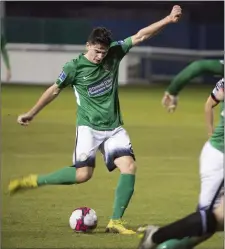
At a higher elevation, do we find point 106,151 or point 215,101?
point 215,101

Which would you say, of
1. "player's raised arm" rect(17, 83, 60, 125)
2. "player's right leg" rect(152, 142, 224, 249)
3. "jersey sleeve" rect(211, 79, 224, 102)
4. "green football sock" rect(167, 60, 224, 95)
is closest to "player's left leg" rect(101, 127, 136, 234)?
"player's raised arm" rect(17, 83, 60, 125)

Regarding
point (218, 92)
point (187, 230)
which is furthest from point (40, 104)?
point (187, 230)

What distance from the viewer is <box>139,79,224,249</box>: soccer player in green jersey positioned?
6.55m

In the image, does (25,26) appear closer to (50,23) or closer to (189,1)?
(50,23)

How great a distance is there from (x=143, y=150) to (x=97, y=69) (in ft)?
23.5

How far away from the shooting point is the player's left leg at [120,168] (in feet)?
28.1

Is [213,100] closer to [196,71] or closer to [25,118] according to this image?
[196,71]

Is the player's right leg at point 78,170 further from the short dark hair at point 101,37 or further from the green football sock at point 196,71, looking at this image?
the green football sock at point 196,71

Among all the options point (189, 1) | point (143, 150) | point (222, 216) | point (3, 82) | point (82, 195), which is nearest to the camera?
point (222, 216)

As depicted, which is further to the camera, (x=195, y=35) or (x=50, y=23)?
(x=195, y=35)

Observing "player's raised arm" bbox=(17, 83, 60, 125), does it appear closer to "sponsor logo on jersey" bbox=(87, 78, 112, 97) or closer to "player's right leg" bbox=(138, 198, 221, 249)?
"sponsor logo on jersey" bbox=(87, 78, 112, 97)

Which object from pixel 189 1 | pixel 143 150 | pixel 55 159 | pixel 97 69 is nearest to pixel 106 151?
pixel 97 69

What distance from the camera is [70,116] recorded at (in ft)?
70.5

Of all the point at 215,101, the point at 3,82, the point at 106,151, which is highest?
the point at 215,101
